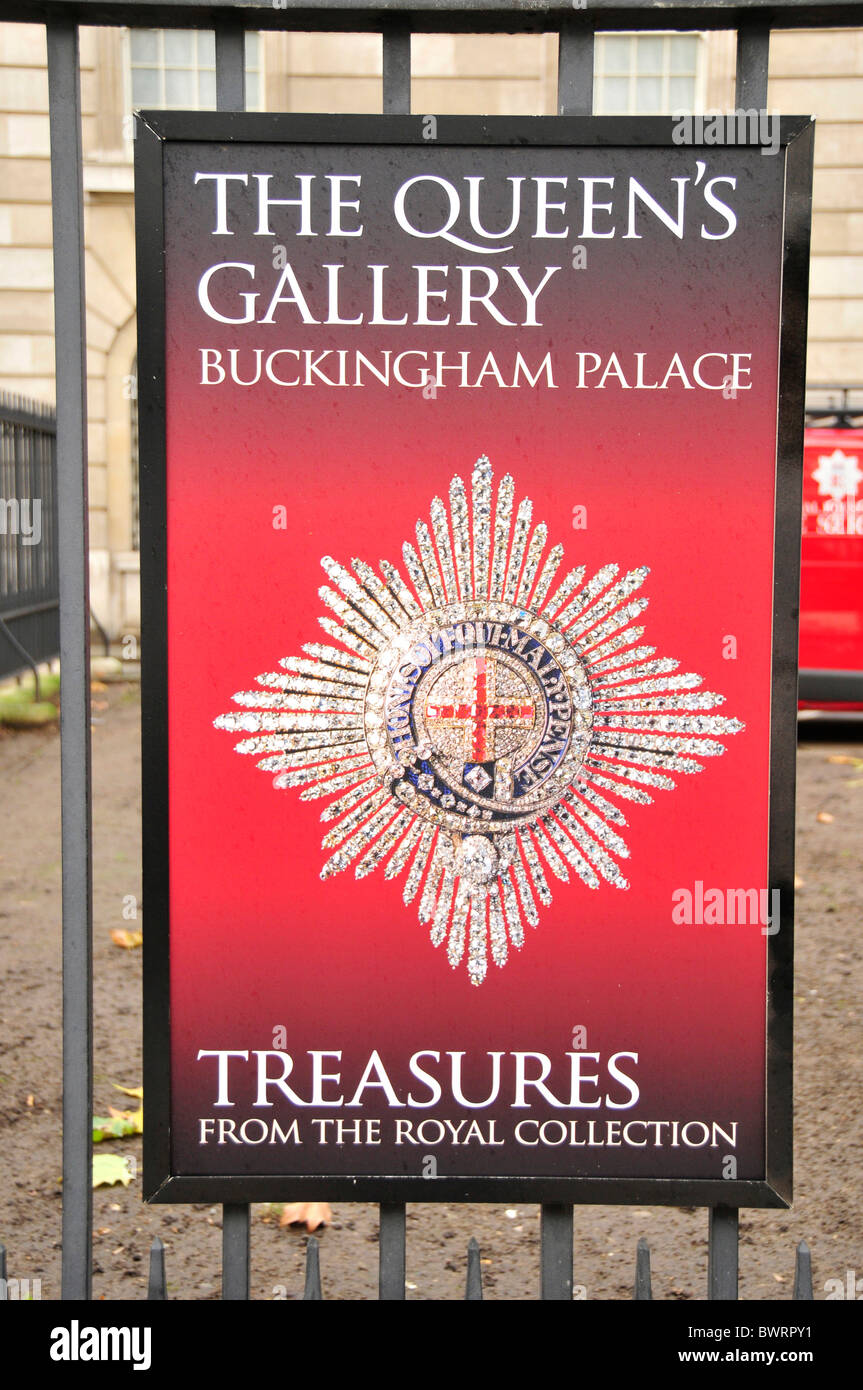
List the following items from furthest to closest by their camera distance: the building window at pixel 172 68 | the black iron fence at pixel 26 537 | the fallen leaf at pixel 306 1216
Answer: the building window at pixel 172 68
the black iron fence at pixel 26 537
the fallen leaf at pixel 306 1216

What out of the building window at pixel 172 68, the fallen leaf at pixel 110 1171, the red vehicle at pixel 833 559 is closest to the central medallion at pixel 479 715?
the fallen leaf at pixel 110 1171

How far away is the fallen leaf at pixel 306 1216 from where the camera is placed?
3387 millimetres

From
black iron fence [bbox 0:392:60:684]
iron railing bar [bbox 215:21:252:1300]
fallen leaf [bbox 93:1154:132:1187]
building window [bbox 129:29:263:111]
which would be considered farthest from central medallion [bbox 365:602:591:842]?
building window [bbox 129:29:263:111]

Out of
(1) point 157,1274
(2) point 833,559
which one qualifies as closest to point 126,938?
(1) point 157,1274

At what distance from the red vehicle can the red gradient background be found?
7.53m

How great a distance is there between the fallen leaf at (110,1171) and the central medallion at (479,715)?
2.08 m

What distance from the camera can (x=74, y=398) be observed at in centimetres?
218

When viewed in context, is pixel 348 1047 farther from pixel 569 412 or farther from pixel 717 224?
pixel 717 224

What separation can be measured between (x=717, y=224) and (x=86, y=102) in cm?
1439

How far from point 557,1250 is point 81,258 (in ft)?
6.45

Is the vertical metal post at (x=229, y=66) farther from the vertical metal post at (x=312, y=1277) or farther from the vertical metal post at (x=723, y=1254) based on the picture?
the vertical metal post at (x=723, y=1254)

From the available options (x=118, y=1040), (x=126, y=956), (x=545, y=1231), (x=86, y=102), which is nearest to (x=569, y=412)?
(x=545, y=1231)

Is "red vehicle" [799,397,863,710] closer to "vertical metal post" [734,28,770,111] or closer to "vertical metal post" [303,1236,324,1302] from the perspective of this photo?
"vertical metal post" [734,28,770,111]

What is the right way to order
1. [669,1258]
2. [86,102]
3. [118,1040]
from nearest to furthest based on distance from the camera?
1. [669,1258]
2. [118,1040]
3. [86,102]
